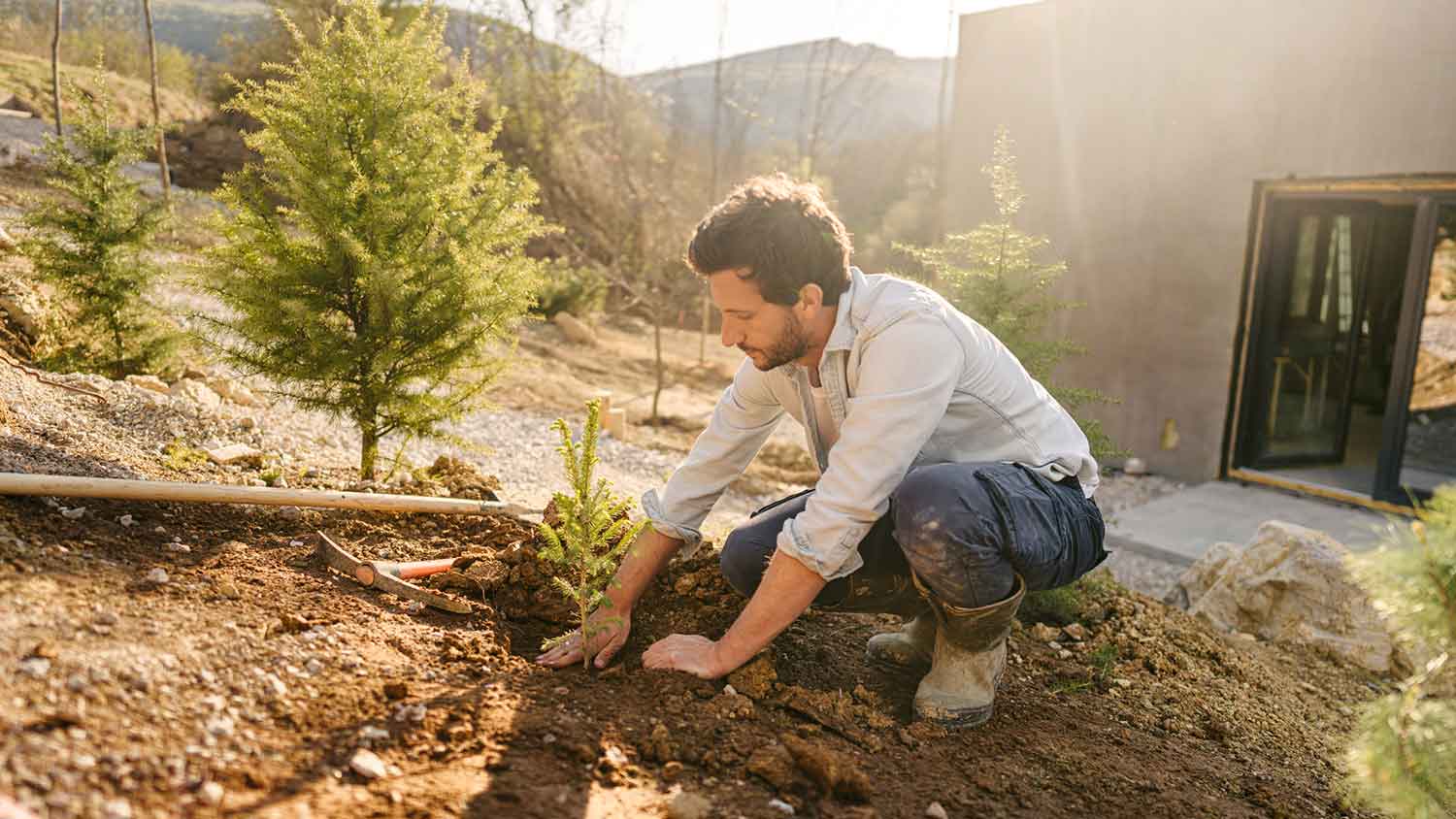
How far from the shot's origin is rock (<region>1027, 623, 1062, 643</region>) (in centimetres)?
344

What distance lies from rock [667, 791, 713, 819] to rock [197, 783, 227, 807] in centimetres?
79

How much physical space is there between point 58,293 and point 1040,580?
5433mm

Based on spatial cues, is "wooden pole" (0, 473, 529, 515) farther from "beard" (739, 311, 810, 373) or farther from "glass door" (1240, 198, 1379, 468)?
"glass door" (1240, 198, 1379, 468)

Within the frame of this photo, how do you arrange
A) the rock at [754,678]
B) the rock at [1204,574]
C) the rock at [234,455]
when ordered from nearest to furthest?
the rock at [754,678] → the rock at [234,455] → the rock at [1204,574]

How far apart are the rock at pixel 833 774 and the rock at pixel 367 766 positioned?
2.85ft

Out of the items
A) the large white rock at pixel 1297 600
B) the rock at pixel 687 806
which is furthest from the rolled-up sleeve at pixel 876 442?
the large white rock at pixel 1297 600

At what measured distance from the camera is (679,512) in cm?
267

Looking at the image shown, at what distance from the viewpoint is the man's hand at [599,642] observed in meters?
2.48

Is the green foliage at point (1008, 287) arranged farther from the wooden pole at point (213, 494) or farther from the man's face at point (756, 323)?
the wooden pole at point (213, 494)

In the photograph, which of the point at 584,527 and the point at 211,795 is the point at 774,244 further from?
the point at 211,795

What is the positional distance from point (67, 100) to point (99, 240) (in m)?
9.09

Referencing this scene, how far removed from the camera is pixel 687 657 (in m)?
2.45

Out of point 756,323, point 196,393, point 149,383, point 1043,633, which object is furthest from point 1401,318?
point 149,383

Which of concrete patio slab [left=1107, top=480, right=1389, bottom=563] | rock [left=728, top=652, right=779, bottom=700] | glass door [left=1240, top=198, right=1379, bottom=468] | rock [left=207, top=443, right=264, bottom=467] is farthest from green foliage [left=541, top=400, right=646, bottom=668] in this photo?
glass door [left=1240, top=198, right=1379, bottom=468]
